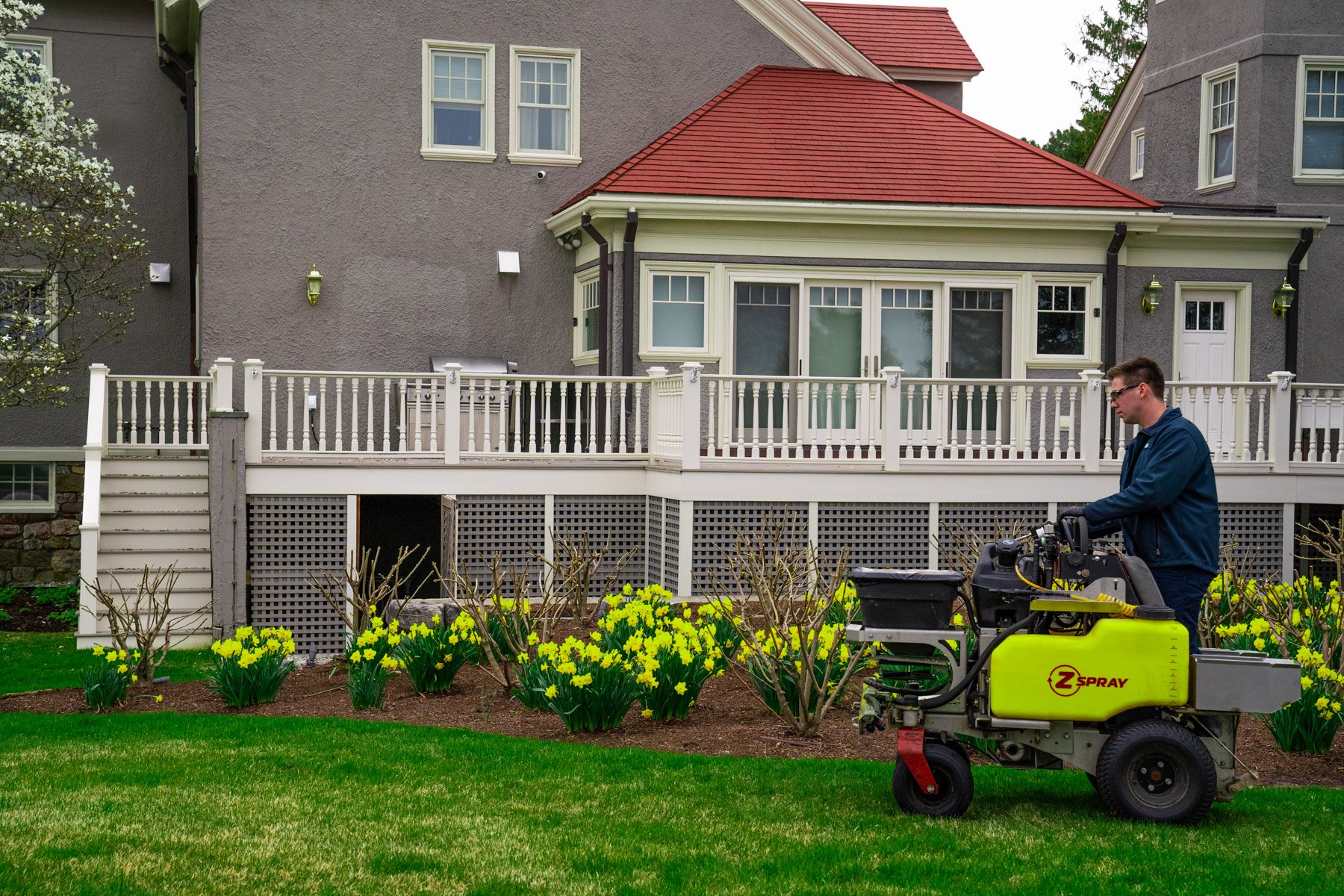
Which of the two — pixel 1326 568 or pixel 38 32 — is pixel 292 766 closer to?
pixel 1326 568

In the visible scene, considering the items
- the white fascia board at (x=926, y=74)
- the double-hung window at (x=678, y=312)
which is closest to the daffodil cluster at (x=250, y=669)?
the double-hung window at (x=678, y=312)

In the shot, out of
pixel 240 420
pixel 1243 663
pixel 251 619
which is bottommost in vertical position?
pixel 251 619

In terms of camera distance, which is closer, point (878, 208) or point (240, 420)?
point (240, 420)

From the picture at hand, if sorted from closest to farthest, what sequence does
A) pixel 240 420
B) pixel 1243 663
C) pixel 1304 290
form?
pixel 1243 663
pixel 240 420
pixel 1304 290

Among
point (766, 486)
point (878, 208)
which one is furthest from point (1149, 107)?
point (766, 486)

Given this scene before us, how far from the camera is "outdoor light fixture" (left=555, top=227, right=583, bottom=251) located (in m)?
16.3

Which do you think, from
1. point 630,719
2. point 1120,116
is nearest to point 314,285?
point 630,719

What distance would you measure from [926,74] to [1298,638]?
1262cm

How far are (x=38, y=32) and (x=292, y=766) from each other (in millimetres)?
14335

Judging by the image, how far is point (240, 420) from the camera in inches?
514

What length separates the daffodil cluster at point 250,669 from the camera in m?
9.55

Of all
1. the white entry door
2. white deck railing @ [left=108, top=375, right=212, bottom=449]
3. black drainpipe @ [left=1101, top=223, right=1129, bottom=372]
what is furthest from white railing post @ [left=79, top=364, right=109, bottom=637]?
the white entry door

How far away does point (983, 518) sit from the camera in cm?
1384

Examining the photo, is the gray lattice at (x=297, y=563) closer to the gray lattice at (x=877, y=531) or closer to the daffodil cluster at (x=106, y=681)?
the daffodil cluster at (x=106, y=681)
